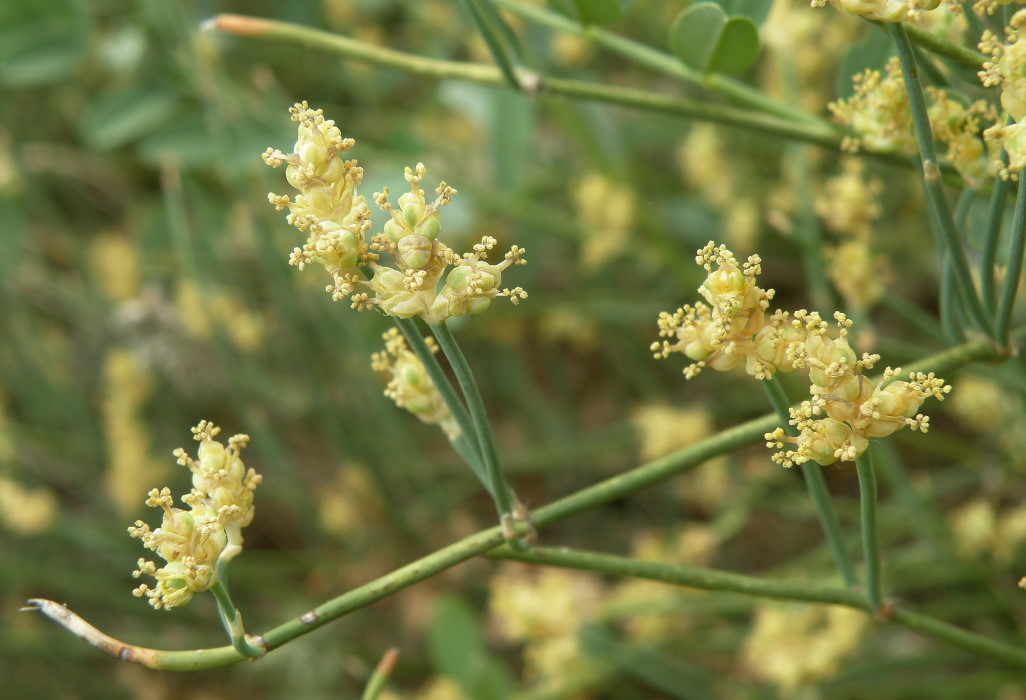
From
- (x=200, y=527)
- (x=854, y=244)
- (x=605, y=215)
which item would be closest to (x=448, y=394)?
(x=200, y=527)

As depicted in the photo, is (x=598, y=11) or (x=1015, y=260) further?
(x=598, y=11)

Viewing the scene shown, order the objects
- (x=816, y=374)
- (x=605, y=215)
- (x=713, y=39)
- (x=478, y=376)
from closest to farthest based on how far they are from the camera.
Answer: (x=816, y=374) → (x=713, y=39) → (x=605, y=215) → (x=478, y=376)

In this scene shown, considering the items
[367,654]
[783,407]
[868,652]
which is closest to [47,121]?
[367,654]

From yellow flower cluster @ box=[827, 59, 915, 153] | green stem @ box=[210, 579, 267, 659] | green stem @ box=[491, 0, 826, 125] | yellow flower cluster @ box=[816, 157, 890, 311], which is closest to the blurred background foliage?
yellow flower cluster @ box=[816, 157, 890, 311]

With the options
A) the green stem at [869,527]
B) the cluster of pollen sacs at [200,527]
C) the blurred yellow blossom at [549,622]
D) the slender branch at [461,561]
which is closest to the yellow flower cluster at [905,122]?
the slender branch at [461,561]

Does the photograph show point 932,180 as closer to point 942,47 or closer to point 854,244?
point 942,47

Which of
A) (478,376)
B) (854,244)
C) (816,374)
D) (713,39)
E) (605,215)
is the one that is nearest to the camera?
(816,374)

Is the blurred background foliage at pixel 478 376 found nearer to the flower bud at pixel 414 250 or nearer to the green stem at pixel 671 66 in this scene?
the green stem at pixel 671 66

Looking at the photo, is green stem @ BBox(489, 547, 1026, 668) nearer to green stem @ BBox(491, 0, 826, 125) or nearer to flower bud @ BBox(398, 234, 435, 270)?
flower bud @ BBox(398, 234, 435, 270)
